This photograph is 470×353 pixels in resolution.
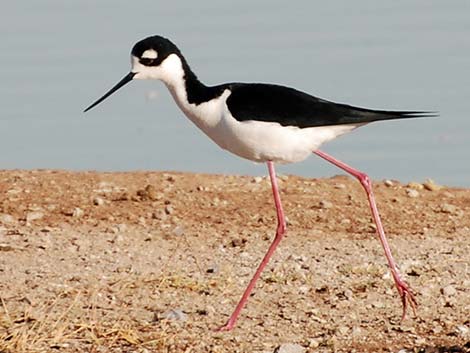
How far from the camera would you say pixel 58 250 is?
8.51m

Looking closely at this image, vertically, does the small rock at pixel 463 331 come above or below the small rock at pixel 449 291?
above

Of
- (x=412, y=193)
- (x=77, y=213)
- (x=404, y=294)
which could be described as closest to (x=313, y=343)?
(x=404, y=294)

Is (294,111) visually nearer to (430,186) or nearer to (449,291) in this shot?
(449,291)

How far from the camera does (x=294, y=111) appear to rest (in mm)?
7199

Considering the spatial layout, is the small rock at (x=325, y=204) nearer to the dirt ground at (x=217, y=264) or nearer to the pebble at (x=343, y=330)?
the dirt ground at (x=217, y=264)

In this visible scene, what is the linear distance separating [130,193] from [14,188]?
0.84 metres

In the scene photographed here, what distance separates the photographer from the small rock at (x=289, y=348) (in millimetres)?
6512

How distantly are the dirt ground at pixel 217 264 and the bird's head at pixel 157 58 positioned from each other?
110 centimetres

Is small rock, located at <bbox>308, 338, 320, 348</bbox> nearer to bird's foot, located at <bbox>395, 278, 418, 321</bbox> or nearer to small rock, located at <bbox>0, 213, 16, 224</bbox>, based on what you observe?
bird's foot, located at <bbox>395, 278, 418, 321</bbox>

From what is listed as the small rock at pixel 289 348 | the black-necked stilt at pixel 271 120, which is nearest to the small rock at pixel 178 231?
the black-necked stilt at pixel 271 120

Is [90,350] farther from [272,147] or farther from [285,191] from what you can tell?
[285,191]

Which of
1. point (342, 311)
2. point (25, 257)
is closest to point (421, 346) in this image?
point (342, 311)

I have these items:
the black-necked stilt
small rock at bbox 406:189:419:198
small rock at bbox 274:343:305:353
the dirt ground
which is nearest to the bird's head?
the black-necked stilt

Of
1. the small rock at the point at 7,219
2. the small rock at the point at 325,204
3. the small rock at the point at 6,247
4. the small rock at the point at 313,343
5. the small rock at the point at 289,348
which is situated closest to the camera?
the small rock at the point at 289,348
